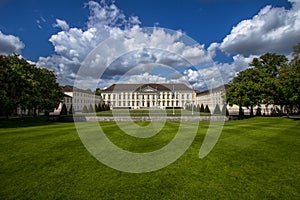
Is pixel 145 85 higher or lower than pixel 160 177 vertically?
higher

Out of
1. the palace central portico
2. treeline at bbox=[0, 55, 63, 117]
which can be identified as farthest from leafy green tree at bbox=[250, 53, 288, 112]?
the palace central portico

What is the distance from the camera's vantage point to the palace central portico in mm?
110562

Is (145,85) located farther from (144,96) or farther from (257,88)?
(257,88)

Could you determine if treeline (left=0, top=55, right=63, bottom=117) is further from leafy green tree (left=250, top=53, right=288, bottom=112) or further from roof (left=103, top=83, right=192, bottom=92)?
roof (left=103, top=83, right=192, bottom=92)

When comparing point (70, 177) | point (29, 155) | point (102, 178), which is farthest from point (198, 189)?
point (29, 155)

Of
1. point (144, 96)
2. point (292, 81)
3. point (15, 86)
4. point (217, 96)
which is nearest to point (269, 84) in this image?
point (292, 81)

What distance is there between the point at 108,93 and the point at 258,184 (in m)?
117

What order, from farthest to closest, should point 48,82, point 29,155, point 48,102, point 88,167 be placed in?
point 48,82
point 48,102
point 29,155
point 88,167

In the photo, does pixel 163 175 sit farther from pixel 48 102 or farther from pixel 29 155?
pixel 48 102

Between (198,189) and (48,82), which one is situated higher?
(48,82)

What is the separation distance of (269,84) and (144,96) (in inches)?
3048

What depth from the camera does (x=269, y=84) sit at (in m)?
39.6

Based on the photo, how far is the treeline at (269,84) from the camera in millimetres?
33984

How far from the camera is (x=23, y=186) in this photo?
19.6ft
